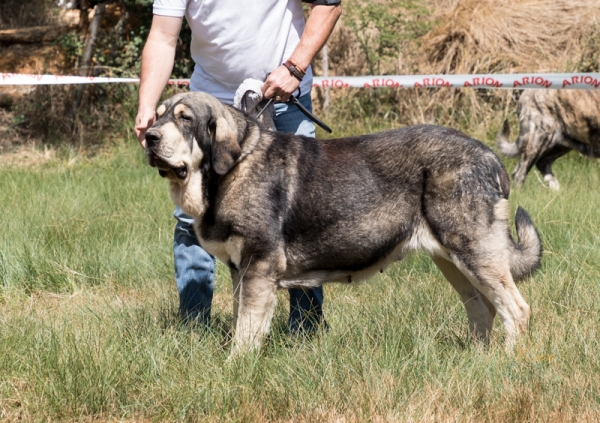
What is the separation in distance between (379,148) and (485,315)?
1216mm

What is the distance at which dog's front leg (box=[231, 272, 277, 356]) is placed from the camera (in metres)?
4.22

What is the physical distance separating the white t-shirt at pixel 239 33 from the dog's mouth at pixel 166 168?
90 cm

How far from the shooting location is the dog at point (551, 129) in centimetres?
999

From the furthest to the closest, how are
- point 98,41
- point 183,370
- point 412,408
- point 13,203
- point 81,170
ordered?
point 98,41 → point 81,170 → point 13,203 → point 183,370 → point 412,408

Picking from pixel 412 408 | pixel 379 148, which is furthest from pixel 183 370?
pixel 379 148

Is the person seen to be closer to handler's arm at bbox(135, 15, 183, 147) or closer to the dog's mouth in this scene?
handler's arm at bbox(135, 15, 183, 147)

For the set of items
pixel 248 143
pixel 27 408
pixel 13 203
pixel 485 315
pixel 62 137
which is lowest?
pixel 62 137

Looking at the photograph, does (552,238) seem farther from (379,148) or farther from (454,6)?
(454,6)

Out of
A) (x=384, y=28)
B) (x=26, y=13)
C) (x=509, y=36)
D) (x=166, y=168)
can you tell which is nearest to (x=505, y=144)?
(x=509, y=36)

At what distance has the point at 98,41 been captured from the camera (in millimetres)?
14289

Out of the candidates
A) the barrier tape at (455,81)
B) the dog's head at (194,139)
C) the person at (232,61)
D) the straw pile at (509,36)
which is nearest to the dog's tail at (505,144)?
the barrier tape at (455,81)

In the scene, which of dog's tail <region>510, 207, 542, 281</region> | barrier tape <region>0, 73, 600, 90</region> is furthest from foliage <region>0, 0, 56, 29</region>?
dog's tail <region>510, 207, 542, 281</region>

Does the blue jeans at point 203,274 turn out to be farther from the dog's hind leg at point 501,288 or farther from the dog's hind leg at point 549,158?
the dog's hind leg at point 549,158

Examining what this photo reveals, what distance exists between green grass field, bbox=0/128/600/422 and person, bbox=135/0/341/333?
0.20 meters
